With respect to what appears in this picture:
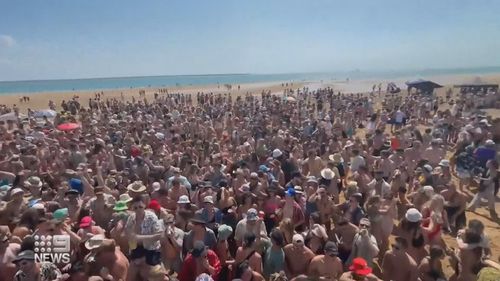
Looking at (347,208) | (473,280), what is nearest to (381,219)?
(347,208)

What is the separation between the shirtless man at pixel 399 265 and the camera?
486cm

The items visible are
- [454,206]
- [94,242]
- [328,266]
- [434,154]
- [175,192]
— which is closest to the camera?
[94,242]

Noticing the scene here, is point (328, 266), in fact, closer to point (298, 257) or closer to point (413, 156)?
point (298, 257)

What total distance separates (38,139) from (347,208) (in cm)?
948

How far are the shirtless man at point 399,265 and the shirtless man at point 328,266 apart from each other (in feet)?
2.01

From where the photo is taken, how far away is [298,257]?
5.07m

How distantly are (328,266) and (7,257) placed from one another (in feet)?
11.2

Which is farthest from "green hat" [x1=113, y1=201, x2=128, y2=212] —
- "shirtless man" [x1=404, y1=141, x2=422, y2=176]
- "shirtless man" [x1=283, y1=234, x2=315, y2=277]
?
"shirtless man" [x1=404, y1=141, x2=422, y2=176]

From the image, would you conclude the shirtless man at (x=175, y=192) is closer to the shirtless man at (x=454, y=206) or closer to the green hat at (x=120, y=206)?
the green hat at (x=120, y=206)

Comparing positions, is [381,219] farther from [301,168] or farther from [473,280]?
[301,168]

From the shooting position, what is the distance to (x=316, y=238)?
539cm

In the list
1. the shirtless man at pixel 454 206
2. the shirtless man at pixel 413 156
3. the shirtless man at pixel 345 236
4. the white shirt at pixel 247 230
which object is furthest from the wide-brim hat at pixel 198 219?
the shirtless man at pixel 413 156

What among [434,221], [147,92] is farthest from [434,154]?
[147,92]

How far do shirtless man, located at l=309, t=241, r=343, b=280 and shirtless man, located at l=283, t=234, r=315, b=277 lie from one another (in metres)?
0.21
